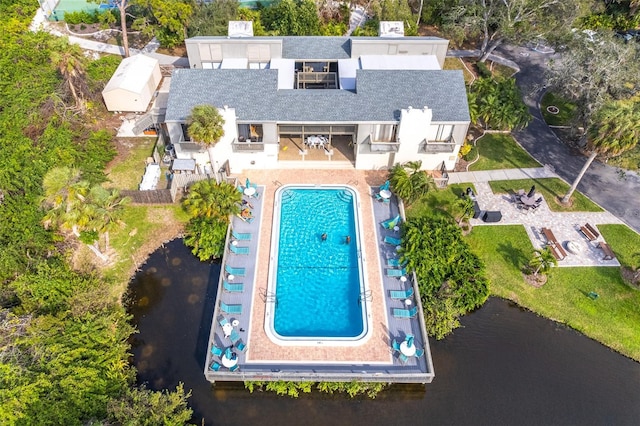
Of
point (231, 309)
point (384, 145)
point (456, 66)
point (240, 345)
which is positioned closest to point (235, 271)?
→ point (231, 309)

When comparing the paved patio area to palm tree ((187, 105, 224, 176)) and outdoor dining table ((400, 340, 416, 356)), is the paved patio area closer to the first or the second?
outdoor dining table ((400, 340, 416, 356))

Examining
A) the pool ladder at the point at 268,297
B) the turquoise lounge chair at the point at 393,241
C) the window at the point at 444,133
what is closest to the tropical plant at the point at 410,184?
the turquoise lounge chair at the point at 393,241

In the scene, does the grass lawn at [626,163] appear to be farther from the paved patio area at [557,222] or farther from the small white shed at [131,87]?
the small white shed at [131,87]

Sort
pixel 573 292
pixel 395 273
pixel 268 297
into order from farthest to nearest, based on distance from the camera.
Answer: pixel 573 292 → pixel 395 273 → pixel 268 297

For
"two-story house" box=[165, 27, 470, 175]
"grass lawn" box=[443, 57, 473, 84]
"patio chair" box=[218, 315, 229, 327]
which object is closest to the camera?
"patio chair" box=[218, 315, 229, 327]

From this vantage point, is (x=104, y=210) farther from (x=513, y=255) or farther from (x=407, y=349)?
(x=513, y=255)

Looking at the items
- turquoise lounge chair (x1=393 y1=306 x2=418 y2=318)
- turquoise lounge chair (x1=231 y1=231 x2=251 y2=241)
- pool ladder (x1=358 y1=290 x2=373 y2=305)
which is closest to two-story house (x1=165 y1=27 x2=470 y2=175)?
turquoise lounge chair (x1=231 y1=231 x2=251 y2=241)
